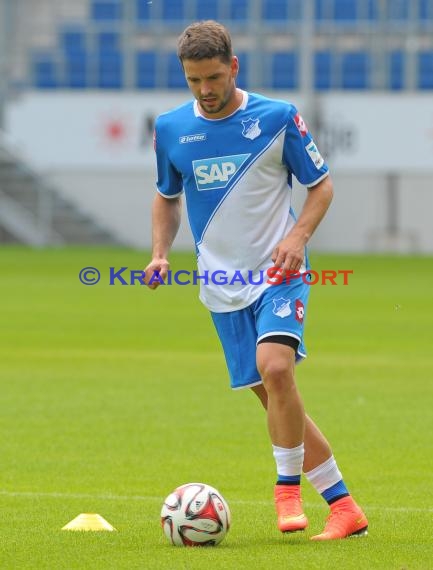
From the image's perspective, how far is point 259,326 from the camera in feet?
21.5

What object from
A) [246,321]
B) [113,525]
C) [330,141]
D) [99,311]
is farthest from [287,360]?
[330,141]

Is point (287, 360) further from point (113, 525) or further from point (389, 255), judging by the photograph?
point (389, 255)

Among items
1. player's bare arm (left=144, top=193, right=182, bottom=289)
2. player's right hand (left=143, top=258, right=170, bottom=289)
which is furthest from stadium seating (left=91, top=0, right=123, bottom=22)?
player's right hand (left=143, top=258, right=170, bottom=289)

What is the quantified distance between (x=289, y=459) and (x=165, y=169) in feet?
4.62

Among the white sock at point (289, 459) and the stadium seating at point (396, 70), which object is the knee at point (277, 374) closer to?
the white sock at point (289, 459)

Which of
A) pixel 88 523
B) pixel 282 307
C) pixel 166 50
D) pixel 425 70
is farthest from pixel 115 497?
pixel 425 70

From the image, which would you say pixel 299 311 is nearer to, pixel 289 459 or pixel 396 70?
pixel 289 459

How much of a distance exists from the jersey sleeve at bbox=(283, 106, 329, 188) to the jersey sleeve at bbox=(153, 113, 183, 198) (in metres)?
0.54

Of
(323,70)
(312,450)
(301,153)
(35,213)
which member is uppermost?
(301,153)

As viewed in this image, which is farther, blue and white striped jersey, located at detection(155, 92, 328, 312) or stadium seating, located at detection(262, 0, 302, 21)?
stadium seating, located at detection(262, 0, 302, 21)

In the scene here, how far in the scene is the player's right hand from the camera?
6.70 meters

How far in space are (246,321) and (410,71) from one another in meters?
42.4

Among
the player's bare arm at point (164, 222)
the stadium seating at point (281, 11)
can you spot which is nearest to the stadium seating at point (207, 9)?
the stadium seating at point (281, 11)

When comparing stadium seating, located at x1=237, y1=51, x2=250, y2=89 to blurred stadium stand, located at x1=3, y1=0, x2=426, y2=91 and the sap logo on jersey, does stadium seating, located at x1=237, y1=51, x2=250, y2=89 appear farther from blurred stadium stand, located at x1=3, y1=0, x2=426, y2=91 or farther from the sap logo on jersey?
the sap logo on jersey
